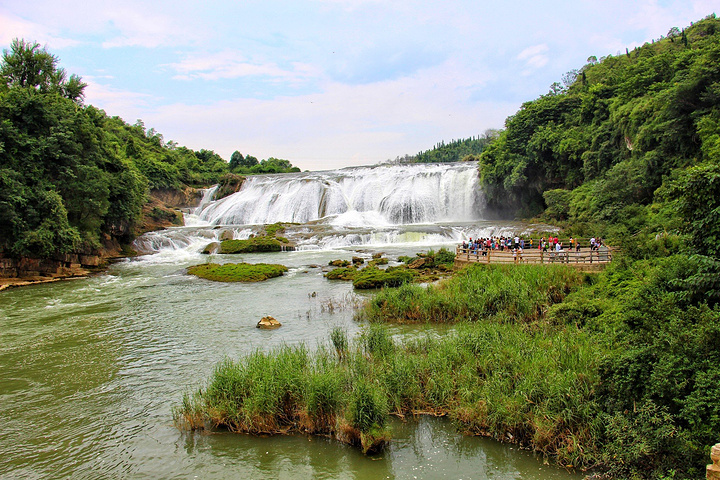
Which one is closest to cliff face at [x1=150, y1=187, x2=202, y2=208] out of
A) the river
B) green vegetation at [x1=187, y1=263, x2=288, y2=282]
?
green vegetation at [x1=187, y1=263, x2=288, y2=282]

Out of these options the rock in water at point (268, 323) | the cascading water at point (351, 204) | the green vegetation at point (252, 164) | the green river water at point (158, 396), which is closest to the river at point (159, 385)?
the green river water at point (158, 396)

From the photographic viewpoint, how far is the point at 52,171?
78.6ft

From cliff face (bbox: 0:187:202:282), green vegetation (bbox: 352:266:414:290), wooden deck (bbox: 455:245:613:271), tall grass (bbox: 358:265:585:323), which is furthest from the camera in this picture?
cliff face (bbox: 0:187:202:282)

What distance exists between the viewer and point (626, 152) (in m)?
31.3

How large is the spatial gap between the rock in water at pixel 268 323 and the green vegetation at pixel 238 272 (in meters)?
8.09

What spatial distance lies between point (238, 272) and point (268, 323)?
9929mm

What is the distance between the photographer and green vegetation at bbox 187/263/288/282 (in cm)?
2151

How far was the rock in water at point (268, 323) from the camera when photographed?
1292 centimetres

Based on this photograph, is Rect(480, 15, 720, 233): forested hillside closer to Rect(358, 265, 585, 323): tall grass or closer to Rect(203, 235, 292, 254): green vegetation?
Rect(358, 265, 585, 323): tall grass

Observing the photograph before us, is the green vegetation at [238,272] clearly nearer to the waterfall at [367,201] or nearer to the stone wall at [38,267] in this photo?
the stone wall at [38,267]

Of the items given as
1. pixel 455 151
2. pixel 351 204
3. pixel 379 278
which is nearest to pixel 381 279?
pixel 379 278

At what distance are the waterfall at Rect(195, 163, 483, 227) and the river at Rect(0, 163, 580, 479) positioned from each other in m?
22.4

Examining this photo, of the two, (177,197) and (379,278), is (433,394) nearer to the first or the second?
(379,278)

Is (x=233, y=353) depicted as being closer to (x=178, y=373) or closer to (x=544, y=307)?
(x=178, y=373)
